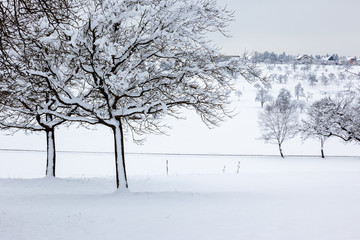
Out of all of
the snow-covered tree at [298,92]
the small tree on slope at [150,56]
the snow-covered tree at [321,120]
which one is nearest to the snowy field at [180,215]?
the small tree on slope at [150,56]

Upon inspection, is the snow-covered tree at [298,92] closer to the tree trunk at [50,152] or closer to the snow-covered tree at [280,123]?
the snow-covered tree at [280,123]

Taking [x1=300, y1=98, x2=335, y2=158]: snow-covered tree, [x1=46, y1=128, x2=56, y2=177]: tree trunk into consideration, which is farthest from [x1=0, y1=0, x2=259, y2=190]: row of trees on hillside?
[x1=300, y1=98, x2=335, y2=158]: snow-covered tree

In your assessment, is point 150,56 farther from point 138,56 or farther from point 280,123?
point 280,123

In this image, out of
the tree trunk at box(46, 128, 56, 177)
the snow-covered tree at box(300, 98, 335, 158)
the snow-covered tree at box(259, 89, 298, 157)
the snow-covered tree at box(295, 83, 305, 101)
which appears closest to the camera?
the tree trunk at box(46, 128, 56, 177)

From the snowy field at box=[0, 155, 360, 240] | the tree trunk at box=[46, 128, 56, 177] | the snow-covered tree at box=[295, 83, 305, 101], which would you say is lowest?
the snowy field at box=[0, 155, 360, 240]

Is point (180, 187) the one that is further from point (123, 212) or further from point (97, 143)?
point (97, 143)

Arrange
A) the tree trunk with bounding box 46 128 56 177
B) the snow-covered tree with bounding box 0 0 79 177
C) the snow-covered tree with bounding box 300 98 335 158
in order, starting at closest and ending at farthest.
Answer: the snow-covered tree with bounding box 0 0 79 177 < the tree trunk with bounding box 46 128 56 177 < the snow-covered tree with bounding box 300 98 335 158

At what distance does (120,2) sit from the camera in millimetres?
9344

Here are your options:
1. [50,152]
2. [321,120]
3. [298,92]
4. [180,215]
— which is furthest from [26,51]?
[298,92]

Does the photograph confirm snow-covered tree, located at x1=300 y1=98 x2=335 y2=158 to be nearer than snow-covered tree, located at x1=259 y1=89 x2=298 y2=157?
Yes

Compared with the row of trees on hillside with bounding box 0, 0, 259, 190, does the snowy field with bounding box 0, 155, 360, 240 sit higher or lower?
lower

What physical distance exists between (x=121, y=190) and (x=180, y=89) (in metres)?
4.22

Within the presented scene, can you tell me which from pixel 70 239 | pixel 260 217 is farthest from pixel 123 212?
pixel 260 217

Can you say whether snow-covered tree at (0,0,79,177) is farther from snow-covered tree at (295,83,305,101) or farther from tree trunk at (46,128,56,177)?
snow-covered tree at (295,83,305,101)
